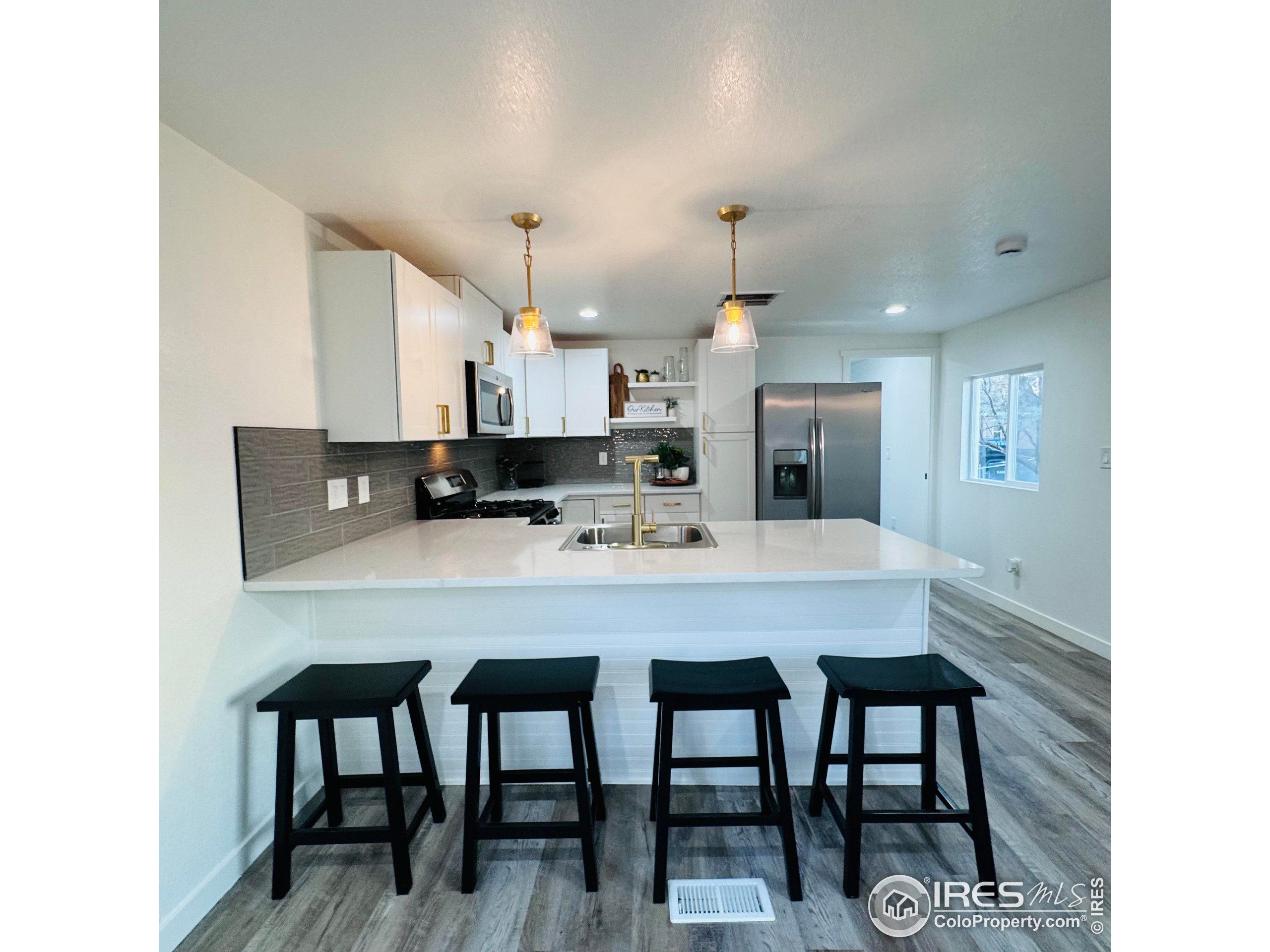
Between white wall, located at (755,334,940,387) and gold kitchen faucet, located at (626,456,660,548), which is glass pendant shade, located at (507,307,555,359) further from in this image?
white wall, located at (755,334,940,387)

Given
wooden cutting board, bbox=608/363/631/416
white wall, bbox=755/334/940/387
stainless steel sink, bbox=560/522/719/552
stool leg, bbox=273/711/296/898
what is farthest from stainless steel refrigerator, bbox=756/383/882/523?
stool leg, bbox=273/711/296/898

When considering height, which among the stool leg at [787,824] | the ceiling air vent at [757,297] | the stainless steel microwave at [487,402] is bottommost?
the stool leg at [787,824]

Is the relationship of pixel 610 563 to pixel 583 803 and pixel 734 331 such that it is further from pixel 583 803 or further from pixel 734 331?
pixel 734 331

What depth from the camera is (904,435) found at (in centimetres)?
567

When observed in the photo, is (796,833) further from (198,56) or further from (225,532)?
(198,56)

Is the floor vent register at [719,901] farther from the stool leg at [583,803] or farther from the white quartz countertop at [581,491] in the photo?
the white quartz countertop at [581,491]

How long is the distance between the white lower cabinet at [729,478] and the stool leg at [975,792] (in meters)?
2.90

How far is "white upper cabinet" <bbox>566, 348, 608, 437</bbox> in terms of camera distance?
4500 mm

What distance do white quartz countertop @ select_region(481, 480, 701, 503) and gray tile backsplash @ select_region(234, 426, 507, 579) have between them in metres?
1.30

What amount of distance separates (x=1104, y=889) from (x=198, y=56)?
3.15 meters

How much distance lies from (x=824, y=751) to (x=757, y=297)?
2.59m

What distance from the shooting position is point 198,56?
1.23 meters

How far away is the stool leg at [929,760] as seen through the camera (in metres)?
1.82

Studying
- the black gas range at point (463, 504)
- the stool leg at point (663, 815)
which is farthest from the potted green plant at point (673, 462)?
the stool leg at point (663, 815)
